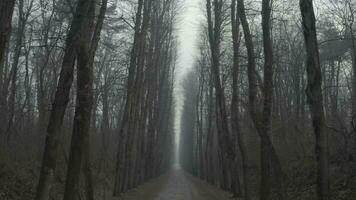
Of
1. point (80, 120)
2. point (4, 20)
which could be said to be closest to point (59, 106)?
point (80, 120)

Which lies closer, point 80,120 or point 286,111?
point 80,120

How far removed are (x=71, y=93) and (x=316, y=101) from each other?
18.8 m

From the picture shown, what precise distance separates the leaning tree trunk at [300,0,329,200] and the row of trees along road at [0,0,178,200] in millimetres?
5094

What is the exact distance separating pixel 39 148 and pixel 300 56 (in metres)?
21.4

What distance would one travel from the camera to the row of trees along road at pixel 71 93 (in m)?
10.0

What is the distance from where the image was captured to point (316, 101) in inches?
344

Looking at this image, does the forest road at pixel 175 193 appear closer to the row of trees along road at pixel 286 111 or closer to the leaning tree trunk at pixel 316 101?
the row of trees along road at pixel 286 111

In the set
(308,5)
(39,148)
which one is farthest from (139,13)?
(308,5)

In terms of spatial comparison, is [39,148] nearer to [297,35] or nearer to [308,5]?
[308,5]

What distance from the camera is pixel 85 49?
1074 centimetres

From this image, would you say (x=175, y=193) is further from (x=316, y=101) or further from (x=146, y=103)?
(x=316, y=101)

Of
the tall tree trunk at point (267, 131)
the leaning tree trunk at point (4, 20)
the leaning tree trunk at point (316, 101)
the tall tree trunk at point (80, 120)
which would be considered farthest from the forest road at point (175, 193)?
the leaning tree trunk at point (4, 20)

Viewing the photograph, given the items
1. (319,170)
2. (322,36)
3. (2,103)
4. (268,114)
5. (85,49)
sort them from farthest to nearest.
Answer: (322,36) → (2,103) → (268,114) → (85,49) → (319,170)

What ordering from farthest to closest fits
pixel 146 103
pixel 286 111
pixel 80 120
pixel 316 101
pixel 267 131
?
pixel 286 111, pixel 146 103, pixel 267 131, pixel 80 120, pixel 316 101
